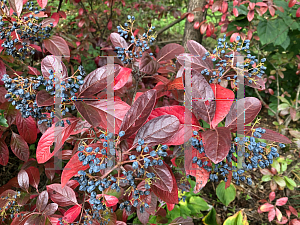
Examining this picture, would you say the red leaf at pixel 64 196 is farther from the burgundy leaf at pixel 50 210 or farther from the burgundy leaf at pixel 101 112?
the burgundy leaf at pixel 101 112

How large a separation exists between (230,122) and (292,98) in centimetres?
328

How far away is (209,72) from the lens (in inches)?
38.4

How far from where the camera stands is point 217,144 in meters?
0.65

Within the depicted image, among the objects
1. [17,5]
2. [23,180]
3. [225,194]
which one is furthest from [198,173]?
[225,194]

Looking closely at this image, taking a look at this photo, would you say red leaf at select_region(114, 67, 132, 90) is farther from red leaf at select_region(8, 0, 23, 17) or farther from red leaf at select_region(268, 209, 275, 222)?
red leaf at select_region(268, 209, 275, 222)

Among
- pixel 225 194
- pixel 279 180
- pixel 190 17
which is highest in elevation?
pixel 190 17

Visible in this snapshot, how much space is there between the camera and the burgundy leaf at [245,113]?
30.6 inches

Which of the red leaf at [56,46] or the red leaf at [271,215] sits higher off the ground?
the red leaf at [56,46]

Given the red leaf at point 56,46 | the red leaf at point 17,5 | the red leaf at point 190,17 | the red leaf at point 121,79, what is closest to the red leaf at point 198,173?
the red leaf at point 121,79

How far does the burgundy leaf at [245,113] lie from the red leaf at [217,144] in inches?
3.2

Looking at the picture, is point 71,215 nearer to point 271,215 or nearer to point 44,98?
point 44,98

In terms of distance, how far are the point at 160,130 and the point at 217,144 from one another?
185mm

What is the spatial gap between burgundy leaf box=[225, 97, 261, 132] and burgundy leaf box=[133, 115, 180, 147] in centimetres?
26

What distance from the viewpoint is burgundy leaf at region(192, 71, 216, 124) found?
771 millimetres
